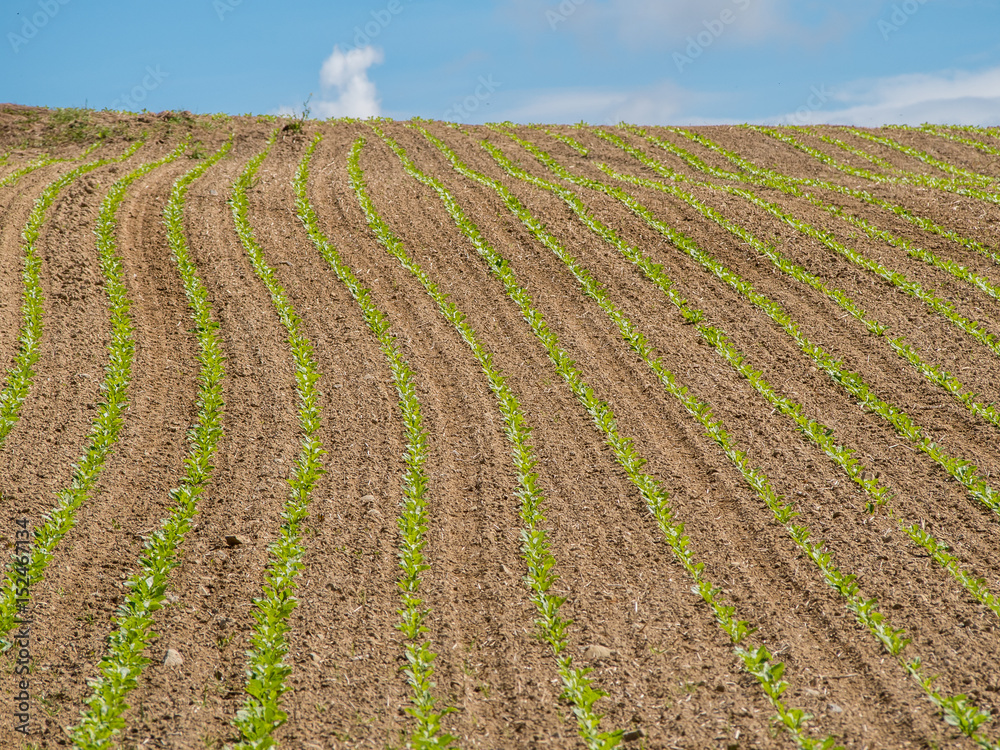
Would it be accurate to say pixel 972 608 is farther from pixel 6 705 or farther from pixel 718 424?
pixel 6 705

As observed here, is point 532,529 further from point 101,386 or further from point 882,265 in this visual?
point 882,265

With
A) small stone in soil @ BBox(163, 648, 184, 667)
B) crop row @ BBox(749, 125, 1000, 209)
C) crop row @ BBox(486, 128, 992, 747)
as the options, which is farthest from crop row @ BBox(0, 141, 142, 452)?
crop row @ BBox(749, 125, 1000, 209)

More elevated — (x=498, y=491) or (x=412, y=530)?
(x=498, y=491)

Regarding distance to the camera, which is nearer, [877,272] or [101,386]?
[101,386]

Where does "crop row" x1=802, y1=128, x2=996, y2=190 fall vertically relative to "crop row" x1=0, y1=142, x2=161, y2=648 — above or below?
above

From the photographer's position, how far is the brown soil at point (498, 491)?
5.59 metres

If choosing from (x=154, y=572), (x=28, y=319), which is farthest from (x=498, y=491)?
(x=28, y=319)

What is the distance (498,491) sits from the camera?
26.4ft

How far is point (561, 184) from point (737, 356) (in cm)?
940

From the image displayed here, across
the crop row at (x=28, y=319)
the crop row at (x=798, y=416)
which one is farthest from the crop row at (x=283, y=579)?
the crop row at (x=798, y=416)

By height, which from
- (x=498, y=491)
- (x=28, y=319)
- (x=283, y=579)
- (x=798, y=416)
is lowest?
(x=283, y=579)

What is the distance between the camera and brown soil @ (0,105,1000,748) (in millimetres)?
5590

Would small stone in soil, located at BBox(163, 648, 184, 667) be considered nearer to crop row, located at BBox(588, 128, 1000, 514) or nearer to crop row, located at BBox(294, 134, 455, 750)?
crop row, located at BBox(294, 134, 455, 750)

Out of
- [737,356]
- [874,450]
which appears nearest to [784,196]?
[737,356]
